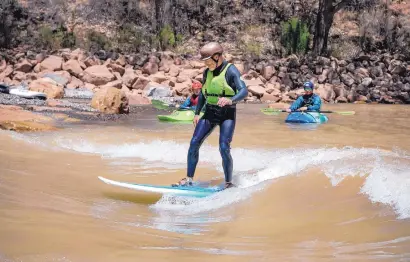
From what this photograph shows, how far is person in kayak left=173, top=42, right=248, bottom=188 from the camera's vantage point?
16.5 ft

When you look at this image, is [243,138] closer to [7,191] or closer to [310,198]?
[310,198]

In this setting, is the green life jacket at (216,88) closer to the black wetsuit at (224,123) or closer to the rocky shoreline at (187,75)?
the black wetsuit at (224,123)

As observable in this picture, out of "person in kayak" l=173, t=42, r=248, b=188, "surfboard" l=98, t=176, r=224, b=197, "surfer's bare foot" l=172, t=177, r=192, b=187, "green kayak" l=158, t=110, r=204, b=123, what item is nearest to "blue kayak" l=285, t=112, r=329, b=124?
"green kayak" l=158, t=110, r=204, b=123

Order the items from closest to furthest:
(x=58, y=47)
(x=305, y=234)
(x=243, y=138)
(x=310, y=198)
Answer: (x=305, y=234) → (x=310, y=198) → (x=243, y=138) → (x=58, y=47)

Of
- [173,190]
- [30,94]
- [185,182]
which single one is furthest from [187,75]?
[173,190]

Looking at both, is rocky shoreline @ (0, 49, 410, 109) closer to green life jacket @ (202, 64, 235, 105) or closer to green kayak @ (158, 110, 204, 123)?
green kayak @ (158, 110, 204, 123)

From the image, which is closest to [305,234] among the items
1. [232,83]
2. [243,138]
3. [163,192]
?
[163,192]

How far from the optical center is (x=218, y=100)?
199 inches

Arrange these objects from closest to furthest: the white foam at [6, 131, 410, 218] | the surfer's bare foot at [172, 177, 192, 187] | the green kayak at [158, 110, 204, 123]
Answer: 1. the white foam at [6, 131, 410, 218]
2. the surfer's bare foot at [172, 177, 192, 187]
3. the green kayak at [158, 110, 204, 123]

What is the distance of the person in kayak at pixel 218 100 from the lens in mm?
5035

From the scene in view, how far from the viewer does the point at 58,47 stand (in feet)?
83.6

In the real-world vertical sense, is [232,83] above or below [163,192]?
above

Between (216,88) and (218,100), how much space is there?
13cm

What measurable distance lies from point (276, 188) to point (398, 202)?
1085 mm
